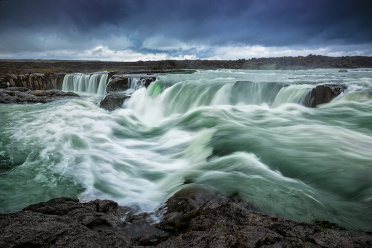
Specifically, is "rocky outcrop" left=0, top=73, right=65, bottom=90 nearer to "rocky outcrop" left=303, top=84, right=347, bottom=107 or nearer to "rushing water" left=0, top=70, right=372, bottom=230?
"rushing water" left=0, top=70, right=372, bottom=230

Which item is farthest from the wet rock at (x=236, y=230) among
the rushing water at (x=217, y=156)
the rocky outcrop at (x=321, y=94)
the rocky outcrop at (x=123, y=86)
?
the rocky outcrop at (x=123, y=86)

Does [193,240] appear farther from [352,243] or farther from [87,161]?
[87,161]

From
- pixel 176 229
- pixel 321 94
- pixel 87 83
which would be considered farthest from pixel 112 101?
pixel 87 83

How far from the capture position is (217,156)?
6.02m

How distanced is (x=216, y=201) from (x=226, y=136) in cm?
410

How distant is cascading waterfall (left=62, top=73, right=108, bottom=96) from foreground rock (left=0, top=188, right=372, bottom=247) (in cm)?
2155

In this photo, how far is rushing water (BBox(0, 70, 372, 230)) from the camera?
4000 mm

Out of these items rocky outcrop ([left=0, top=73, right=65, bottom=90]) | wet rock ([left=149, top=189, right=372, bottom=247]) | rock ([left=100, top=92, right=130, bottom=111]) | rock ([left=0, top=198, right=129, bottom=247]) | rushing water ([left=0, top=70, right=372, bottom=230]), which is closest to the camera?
rock ([left=0, top=198, right=129, bottom=247])

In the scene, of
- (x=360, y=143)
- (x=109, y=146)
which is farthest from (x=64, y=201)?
(x=360, y=143)

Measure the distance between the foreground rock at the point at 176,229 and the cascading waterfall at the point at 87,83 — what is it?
2155 centimetres

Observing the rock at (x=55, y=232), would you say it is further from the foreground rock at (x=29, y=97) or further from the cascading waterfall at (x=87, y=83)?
the cascading waterfall at (x=87, y=83)

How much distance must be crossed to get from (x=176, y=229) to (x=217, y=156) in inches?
128

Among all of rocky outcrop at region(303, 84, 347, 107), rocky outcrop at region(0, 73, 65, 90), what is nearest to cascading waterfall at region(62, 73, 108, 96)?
rocky outcrop at region(0, 73, 65, 90)

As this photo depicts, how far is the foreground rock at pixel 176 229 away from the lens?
7.41ft
